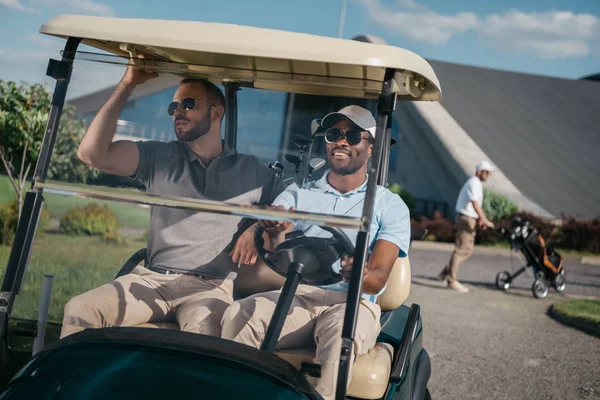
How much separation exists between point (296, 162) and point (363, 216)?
15.2 inches

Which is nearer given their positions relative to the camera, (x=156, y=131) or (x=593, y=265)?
(x=156, y=131)

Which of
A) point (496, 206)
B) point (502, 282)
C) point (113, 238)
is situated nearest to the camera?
point (113, 238)

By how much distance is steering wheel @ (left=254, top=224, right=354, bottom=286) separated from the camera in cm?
233

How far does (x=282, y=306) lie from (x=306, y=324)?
3.6 inches

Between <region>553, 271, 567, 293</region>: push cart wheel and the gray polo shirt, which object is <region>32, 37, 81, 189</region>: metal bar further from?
<region>553, 271, 567, 293</region>: push cart wheel

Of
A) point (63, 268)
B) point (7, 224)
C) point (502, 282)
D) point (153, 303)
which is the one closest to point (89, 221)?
point (63, 268)

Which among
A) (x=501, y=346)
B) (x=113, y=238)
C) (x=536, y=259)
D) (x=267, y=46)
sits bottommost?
(x=501, y=346)

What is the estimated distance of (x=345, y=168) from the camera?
2541 mm

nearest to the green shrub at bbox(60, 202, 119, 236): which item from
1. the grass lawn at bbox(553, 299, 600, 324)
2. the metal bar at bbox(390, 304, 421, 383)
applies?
the metal bar at bbox(390, 304, 421, 383)

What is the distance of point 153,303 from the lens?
2.49 metres

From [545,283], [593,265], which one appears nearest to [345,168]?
[545,283]

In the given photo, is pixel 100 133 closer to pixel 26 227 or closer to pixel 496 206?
pixel 26 227

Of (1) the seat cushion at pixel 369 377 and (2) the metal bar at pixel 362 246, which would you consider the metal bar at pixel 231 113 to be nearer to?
(2) the metal bar at pixel 362 246

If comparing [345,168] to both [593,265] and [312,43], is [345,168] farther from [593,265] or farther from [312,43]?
→ [593,265]
